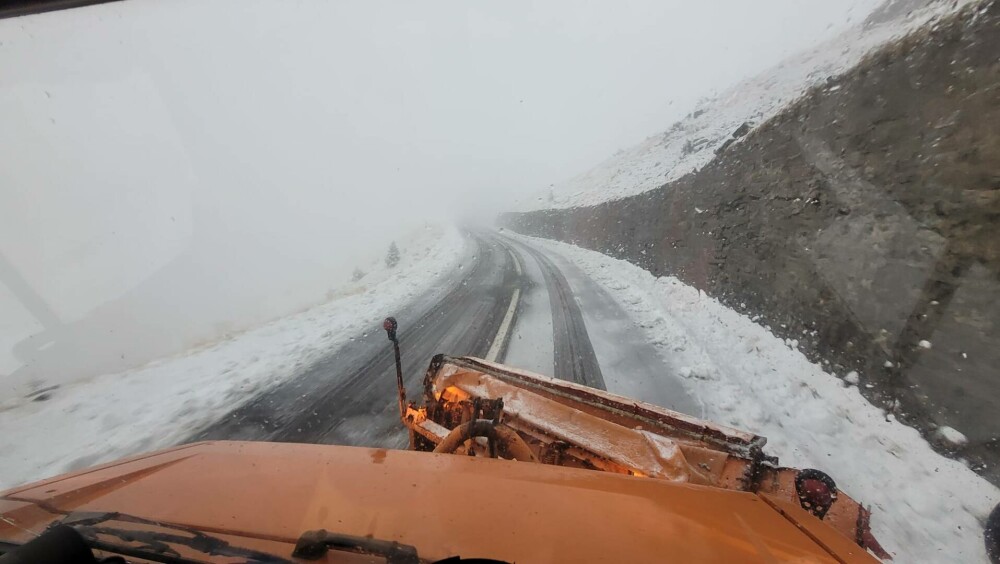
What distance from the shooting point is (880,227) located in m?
4.51

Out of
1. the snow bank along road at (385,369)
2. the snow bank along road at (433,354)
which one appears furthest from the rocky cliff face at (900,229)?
the snow bank along road at (385,369)

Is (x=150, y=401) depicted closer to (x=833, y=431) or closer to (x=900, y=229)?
(x=833, y=431)

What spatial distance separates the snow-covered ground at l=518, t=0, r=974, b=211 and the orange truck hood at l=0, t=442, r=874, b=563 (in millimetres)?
6671

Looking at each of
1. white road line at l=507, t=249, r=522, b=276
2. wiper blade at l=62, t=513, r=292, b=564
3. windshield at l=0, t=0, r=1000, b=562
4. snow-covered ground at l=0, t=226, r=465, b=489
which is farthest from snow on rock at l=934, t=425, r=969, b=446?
white road line at l=507, t=249, r=522, b=276

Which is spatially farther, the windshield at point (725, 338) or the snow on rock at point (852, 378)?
the snow on rock at point (852, 378)

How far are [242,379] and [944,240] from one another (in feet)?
30.9

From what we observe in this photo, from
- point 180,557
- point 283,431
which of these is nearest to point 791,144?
point 180,557

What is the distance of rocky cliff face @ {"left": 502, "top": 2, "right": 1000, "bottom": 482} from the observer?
3443 millimetres

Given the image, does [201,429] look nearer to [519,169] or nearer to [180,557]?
[180,557]

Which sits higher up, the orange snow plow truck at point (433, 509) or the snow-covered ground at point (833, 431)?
the orange snow plow truck at point (433, 509)

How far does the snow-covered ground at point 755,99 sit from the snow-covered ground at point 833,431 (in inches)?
191

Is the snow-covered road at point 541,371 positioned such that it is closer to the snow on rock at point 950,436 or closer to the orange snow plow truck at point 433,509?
the snow on rock at point 950,436

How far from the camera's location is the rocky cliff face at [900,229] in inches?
136

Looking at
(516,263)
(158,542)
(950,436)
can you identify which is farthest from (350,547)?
(516,263)
